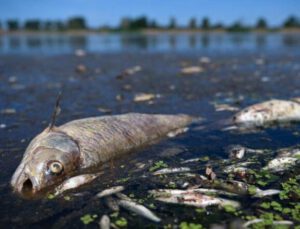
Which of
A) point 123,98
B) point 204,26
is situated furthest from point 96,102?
point 204,26

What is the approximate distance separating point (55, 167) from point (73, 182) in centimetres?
38

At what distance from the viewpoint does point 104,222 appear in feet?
13.2

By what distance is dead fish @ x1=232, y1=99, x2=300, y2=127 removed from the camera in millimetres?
8078

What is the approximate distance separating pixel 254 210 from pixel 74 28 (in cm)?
10334

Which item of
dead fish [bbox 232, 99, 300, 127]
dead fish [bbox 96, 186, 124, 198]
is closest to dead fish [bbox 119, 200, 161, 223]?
dead fish [bbox 96, 186, 124, 198]

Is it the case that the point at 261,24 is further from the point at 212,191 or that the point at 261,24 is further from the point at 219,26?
the point at 212,191

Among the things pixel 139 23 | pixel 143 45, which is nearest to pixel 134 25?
pixel 139 23

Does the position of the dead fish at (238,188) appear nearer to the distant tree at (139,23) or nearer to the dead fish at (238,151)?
the dead fish at (238,151)

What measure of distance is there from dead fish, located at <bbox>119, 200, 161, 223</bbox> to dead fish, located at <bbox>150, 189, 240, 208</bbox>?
0.34 meters

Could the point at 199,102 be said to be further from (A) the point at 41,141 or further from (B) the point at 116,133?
(A) the point at 41,141

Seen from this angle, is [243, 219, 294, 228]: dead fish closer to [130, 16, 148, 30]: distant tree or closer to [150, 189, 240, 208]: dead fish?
[150, 189, 240, 208]: dead fish

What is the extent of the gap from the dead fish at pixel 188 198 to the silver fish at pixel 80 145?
1.45m

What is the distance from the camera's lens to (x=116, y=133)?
22.0 feet

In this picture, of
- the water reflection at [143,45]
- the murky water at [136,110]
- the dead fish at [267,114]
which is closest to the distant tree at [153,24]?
the water reflection at [143,45]
